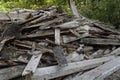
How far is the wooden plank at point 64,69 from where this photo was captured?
5852 millimetres

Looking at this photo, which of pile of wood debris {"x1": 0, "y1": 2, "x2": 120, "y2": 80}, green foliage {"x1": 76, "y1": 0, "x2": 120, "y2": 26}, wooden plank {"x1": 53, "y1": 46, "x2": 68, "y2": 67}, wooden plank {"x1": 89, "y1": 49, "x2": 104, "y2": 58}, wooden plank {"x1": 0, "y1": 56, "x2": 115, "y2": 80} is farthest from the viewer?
green foliage {"x1": 76, "y1": 0, "x2": 120, "y2": 26}

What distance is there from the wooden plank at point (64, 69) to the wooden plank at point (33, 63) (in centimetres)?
13

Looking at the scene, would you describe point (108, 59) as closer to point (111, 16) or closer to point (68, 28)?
point (68, 28)

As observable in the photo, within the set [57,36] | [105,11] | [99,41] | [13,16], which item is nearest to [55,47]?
[57,36]

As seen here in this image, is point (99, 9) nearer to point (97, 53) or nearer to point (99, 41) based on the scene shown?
point (99, 41)

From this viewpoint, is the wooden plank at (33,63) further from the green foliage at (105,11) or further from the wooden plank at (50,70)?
the green foliage at (105,11)

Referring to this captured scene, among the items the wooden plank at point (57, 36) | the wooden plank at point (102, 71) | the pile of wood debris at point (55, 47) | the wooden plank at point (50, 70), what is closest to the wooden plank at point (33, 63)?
the pile of wood debris at point (55, 47)

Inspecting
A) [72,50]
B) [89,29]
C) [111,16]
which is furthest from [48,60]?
[111,16]

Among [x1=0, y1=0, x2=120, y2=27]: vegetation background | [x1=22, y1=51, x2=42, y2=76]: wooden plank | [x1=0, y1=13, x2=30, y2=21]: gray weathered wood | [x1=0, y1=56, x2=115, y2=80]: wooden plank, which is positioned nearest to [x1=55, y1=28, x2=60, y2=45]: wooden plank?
[x1=22, y1=51, x2=42, y2=76]: wooden plank

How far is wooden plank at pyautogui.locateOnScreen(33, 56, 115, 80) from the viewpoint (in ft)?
19.2

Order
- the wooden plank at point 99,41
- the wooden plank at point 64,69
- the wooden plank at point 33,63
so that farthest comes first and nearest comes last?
the wooden plank at point 99,41 → the wooden plank at point 64,69 → the wooden plank at point 33,63

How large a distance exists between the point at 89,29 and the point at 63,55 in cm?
182

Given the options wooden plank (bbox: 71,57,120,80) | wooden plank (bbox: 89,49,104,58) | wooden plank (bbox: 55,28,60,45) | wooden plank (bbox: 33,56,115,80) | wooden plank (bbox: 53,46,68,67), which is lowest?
wooden plank (bbox: 71,57,120,80)

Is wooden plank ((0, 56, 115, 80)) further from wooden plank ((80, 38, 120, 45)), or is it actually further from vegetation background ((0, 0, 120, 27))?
vegetation background ((0, 0, 120, 27))
